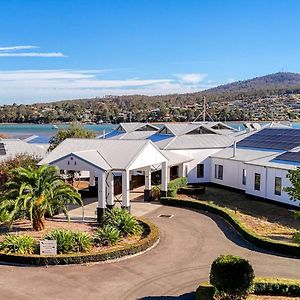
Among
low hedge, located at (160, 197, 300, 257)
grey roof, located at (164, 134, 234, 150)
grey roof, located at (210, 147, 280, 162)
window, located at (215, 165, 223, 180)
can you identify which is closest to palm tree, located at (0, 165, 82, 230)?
low hedge, located at (160, 197, 300, 257)

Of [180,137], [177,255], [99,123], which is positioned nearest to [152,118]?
[99,123]

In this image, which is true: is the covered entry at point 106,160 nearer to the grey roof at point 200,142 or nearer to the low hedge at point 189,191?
the low hedge at point 189,191

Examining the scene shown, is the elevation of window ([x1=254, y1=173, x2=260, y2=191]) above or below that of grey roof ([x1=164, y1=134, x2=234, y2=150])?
below

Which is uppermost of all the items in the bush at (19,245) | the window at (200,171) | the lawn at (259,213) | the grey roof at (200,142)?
the grey roof at (200,142)

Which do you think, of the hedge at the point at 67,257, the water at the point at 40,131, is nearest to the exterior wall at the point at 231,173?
the hedge at the point at 67,257

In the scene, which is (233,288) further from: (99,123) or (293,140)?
(99,123)

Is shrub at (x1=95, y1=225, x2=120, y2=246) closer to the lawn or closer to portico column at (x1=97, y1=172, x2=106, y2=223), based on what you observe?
portico column at (x1=97, y1=172, x2=106, y2=223)
